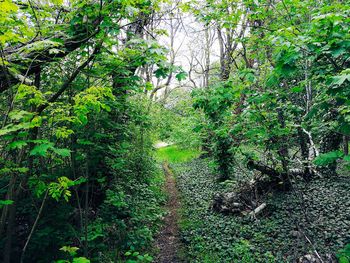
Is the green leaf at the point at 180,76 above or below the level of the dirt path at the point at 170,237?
above

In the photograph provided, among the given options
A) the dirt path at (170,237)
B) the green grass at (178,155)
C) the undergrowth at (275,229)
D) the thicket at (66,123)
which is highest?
the thicket at (66,123)

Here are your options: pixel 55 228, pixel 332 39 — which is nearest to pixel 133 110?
pixel 55 228

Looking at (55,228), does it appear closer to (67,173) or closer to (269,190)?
(67,173)

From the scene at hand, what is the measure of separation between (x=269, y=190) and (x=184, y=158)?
423 inches

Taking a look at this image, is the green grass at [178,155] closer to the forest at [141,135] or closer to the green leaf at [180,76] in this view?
the forest at [141,135]

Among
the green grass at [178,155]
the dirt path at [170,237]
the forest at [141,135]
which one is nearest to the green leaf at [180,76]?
the forest at [141,135]

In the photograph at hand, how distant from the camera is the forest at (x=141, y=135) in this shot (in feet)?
9.44

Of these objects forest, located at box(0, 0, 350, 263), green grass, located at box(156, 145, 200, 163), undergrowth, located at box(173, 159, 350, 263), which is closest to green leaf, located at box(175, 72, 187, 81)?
forest, located at box(0, 0, 350, 263)

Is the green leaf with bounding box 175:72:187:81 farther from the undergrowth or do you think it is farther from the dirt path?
the dirt path

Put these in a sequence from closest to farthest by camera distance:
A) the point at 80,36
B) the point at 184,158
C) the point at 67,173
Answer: the point at 80,36 < the point at 67,173 < the point at 184,158

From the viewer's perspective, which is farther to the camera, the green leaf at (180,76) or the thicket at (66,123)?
the green leaf at (180,76)

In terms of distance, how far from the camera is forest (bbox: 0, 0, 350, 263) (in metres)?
2.88

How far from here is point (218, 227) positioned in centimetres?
587

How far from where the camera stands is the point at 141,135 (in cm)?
756
